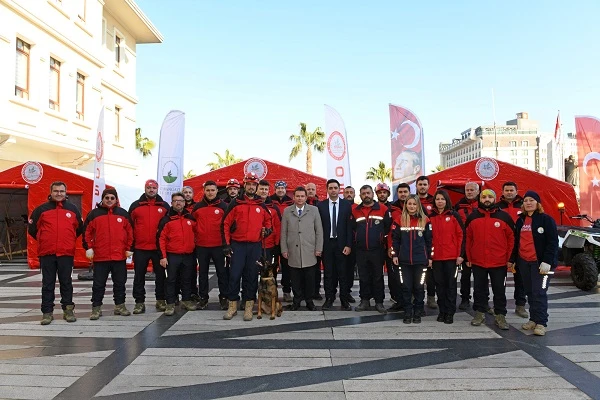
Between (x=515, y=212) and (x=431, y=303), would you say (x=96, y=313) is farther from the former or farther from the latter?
(x=515, y=212)

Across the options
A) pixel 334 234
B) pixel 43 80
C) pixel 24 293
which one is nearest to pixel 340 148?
pixel 334 234

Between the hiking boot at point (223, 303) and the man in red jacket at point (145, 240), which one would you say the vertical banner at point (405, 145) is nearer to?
the hiking boot at point (223, 303)

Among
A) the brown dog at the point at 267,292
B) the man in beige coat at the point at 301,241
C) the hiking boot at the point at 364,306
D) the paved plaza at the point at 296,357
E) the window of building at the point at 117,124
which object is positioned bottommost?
the paved plaza at the point at 296,357

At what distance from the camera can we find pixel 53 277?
579 cm

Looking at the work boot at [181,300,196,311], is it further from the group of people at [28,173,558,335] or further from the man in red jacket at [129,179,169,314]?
the man in red jacket at [129,179,169,314]

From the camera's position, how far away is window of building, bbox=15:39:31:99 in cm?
1362

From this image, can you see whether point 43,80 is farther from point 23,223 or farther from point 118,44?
point 118,44

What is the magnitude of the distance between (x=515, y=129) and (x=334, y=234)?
433ft

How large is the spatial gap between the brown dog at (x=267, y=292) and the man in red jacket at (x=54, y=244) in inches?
93.0

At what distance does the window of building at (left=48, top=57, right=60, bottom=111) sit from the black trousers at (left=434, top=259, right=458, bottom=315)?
14.3 meters

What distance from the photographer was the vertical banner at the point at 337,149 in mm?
9781

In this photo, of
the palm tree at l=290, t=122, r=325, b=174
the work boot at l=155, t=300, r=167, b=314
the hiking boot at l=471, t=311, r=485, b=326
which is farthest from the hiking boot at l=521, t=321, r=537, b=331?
the palm tree at l=290, t=122, r=325, b=174

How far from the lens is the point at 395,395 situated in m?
3.42

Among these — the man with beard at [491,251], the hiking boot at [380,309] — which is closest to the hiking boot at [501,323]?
the man with beard at [491,251]
